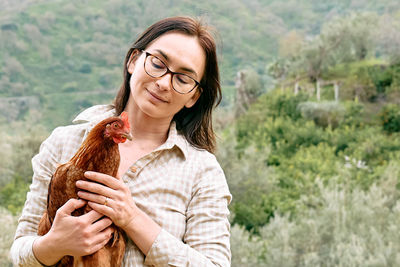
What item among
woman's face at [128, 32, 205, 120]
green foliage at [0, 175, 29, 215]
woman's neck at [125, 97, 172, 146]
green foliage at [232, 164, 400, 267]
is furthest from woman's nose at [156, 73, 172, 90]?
green foliage at [0, 175, 29, 215]

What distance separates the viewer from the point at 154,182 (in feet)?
5.36

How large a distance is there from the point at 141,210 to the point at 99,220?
0.18 m

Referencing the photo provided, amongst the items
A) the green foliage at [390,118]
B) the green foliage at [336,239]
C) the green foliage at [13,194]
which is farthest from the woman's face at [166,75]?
the green foliage at [390,118]

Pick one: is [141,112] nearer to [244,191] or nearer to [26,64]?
[244,191]

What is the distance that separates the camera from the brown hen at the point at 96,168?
4.68ft

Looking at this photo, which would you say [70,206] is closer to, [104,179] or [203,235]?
[104,179]

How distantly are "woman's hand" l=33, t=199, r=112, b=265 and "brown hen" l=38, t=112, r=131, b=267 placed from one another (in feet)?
0.10

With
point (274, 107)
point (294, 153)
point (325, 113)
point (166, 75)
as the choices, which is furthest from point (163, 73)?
point (274, 107)

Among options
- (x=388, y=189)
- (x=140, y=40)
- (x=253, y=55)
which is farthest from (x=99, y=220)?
(x=253, y=55)

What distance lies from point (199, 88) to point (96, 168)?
22.9 inches

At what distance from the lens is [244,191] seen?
43.1ft

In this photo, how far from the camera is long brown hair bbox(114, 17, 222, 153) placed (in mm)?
1738

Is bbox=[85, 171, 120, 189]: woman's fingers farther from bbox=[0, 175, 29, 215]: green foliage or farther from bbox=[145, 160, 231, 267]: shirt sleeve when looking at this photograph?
bbox=[0, 175, 29, 215]: green foliage

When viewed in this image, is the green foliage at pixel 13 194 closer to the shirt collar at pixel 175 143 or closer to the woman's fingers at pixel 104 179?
the shirt collar at pixel 175 143
